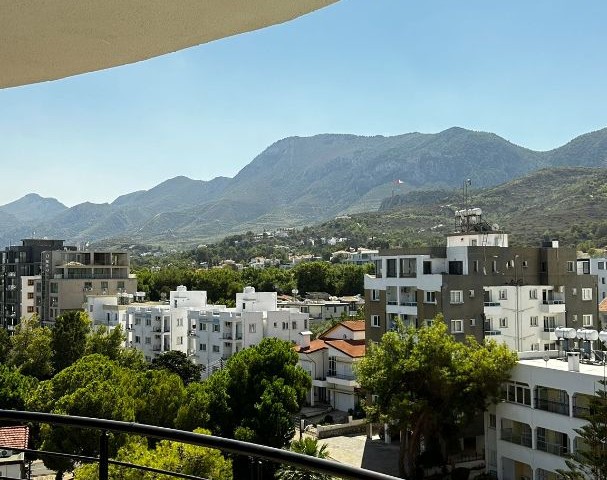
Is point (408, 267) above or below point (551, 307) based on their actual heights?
above

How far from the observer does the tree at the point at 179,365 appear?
29438 millimetres

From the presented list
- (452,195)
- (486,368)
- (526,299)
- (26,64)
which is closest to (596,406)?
(486,368)

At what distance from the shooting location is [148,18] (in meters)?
1.45

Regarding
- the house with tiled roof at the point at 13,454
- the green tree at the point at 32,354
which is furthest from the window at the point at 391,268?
the green tree at the point at 32,354

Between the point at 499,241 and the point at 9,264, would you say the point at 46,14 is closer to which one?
the point at 499,241

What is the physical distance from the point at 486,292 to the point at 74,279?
1146 inches

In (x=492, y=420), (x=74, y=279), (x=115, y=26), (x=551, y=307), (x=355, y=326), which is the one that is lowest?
(x=492, y=420)

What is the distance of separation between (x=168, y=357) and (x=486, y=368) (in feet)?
53.3

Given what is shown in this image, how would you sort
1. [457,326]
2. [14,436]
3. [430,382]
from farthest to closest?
[457,326], [430,382], [14,436]

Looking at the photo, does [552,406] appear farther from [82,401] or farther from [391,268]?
[82,401]

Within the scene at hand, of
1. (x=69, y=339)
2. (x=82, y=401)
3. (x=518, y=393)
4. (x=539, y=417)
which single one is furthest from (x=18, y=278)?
(x=539, y=417)

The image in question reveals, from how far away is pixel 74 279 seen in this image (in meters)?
43.1

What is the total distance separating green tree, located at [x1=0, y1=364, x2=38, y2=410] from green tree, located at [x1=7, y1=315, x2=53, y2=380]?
5.55 m

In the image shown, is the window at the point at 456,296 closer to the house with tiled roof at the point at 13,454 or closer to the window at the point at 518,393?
the window at the point at 518,393
